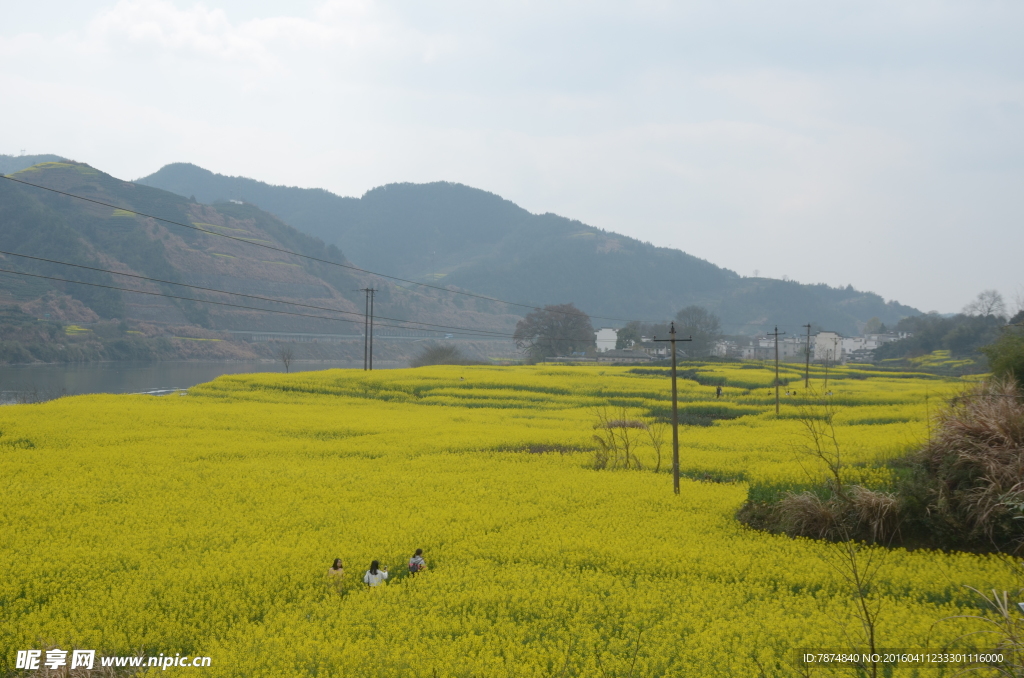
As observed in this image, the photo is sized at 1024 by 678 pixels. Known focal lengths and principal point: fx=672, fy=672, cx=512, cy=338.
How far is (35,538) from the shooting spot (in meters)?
14.5

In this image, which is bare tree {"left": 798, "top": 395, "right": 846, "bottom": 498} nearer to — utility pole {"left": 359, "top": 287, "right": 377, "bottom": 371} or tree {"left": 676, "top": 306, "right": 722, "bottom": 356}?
utility pole {"left": 359, "top": 287, "right": 377, "bottom": 371}

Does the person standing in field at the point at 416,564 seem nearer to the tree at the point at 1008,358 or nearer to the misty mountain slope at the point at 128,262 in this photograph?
the tree at the point at 1008,358

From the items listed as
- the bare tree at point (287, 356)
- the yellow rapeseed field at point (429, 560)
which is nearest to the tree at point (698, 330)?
the bare tree at point (287, 356)

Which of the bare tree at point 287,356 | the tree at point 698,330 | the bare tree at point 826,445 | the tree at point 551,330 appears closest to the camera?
the bare tree at point 826,445

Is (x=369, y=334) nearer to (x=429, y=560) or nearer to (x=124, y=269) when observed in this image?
(x=429, y=560)

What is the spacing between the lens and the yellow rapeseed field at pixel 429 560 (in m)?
9.99

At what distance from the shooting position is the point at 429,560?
1413 cm

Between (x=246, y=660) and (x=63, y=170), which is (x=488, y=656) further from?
(x=63, y=170)

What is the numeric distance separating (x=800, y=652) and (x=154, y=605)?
10157 mm

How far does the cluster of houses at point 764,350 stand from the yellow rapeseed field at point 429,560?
78564 millimetres

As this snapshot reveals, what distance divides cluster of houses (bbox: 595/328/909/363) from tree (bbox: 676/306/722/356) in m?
2.83

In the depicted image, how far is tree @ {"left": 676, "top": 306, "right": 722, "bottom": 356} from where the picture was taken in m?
126

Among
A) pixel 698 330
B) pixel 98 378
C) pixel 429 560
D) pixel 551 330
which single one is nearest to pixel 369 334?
pixel 551 330

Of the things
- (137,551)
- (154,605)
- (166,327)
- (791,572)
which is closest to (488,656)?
(154,605)
